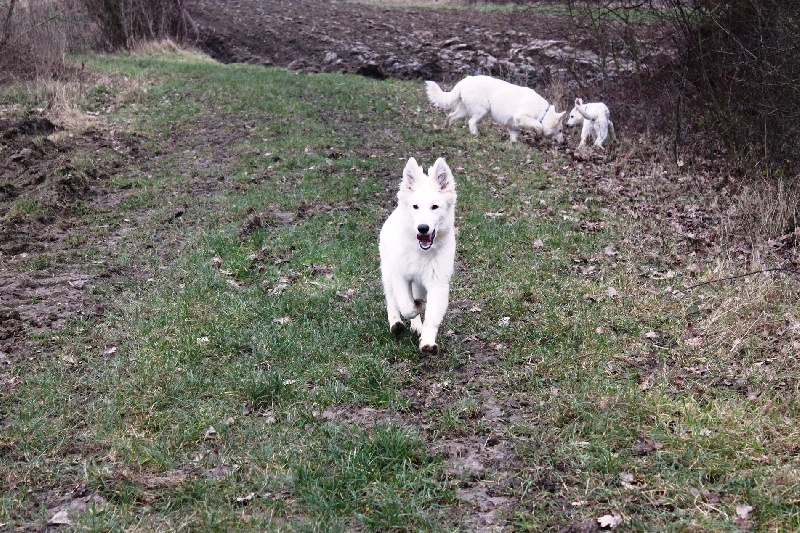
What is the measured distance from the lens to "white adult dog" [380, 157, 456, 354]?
4.86 metres

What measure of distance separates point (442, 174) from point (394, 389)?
5.57 ft

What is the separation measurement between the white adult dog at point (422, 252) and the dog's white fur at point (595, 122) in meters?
8.43

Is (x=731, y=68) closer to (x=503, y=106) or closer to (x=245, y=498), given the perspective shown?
(x=503, y=106)

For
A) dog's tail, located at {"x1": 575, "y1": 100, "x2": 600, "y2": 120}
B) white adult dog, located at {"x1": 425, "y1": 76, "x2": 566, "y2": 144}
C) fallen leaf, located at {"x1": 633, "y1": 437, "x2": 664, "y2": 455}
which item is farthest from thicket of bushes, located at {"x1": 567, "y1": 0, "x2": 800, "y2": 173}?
fallen leaf, located at {"x1": 633, "y1": 437, "x2": 664, "y2": 455}

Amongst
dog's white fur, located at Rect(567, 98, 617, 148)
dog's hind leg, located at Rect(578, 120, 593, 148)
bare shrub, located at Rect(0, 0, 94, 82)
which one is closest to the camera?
dog's white fur, located at Rect(567, 98, 617, 148)

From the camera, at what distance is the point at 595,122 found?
1284 centimetres

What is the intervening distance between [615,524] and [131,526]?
2232mm

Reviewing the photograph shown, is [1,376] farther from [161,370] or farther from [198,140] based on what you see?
[198,140]

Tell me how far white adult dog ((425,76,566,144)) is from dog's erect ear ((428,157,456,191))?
868cm

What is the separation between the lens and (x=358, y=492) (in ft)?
11.0

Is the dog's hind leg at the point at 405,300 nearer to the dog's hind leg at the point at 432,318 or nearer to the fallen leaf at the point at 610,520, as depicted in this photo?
the dog's hind leg at the point at 432,318

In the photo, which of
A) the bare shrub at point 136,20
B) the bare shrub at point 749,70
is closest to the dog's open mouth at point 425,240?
the bare shrub at point 749,70

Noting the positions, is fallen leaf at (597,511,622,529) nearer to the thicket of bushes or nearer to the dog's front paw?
the dog's front paw

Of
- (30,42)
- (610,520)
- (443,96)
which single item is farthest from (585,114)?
(30,42)
